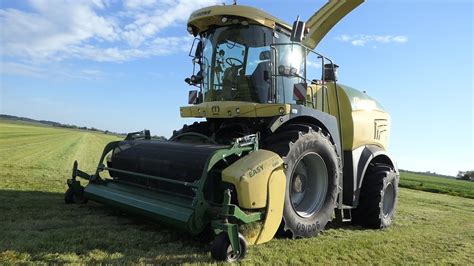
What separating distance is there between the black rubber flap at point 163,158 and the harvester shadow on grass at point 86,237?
63 cm

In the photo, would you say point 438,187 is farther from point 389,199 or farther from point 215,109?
point 215,109

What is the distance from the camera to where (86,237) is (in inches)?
171

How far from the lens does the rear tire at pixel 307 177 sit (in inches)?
198

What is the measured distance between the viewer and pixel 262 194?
444 cm

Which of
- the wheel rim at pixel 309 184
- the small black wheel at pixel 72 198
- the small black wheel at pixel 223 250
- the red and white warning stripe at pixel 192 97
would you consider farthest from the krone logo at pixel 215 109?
the small black wheel at pixel 223 250

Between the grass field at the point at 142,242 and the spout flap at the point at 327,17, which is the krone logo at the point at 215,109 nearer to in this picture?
the grass field at the point at 142,242

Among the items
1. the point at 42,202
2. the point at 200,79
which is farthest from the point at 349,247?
the point at 42,202

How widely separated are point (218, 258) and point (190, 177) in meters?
1.26

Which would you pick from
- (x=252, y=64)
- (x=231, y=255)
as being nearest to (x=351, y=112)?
(x=252, y=64)

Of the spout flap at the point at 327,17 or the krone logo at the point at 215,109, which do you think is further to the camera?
the spout flap at the point at 327,17

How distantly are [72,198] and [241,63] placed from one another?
3108 millimetres

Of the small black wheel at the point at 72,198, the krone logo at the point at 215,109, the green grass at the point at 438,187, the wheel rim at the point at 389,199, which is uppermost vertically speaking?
the krone logo at the point at 215,109

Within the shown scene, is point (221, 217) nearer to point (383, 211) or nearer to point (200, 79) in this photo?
point (200, 79)

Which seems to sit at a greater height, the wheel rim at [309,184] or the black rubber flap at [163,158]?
the black rubber flap at [163,158]
